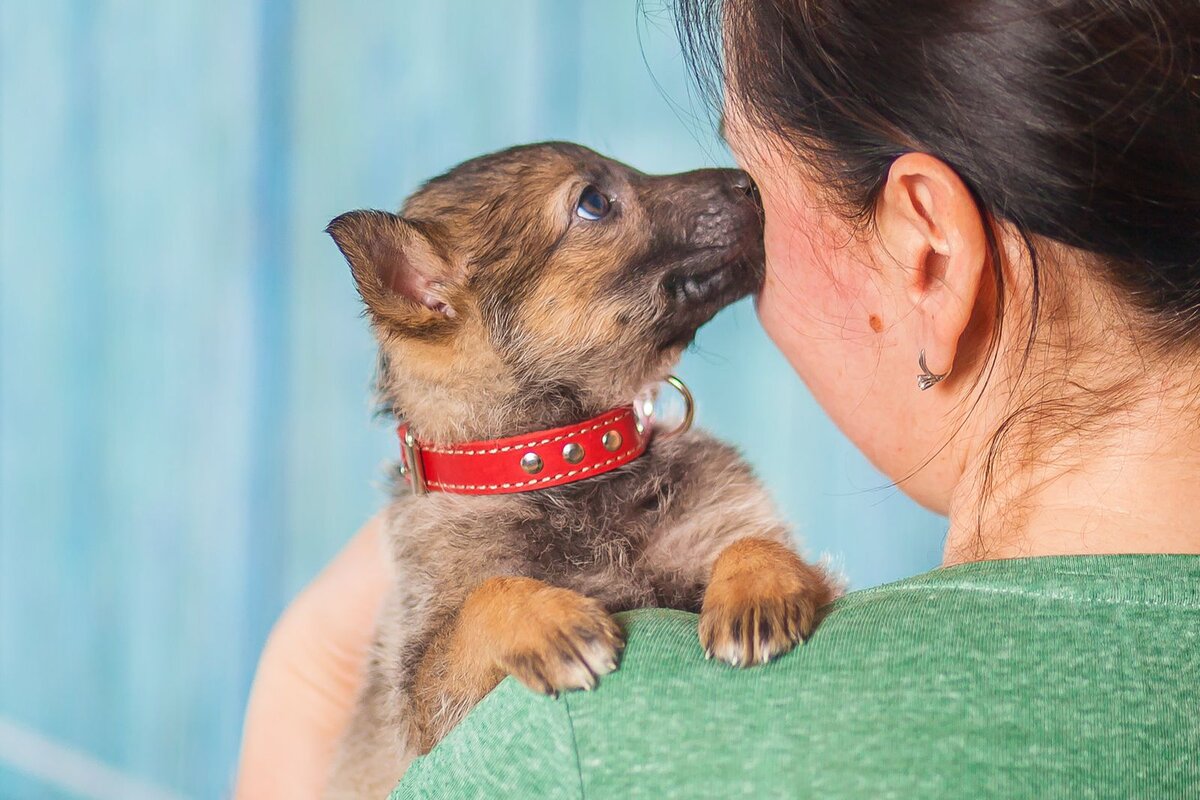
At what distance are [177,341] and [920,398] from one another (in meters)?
2.30

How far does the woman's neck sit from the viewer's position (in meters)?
1.13

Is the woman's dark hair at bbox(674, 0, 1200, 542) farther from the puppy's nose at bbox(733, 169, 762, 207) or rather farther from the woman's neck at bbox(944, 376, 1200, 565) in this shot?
the puppy's nose at bbox(733, 169, 762, 207)

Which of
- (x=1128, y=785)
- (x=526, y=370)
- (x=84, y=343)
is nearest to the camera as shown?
(x=1128, y=785)

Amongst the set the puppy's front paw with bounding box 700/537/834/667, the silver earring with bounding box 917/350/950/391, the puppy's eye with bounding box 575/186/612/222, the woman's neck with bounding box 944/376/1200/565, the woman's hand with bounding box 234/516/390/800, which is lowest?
the woman's hand with bounding box 234/516/390/800

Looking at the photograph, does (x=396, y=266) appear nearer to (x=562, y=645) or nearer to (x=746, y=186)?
(x=746, y=186)

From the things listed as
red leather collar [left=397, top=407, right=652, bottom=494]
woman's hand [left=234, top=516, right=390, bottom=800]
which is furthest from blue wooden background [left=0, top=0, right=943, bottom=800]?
red leather collar [left=397, top=407, right=652, bottom=494]

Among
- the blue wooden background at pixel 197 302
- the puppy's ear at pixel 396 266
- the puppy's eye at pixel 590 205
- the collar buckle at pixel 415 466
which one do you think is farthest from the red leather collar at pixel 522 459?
the blue wooden background at pixel 197 302

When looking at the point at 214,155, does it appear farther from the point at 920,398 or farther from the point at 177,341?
the point at 920,398

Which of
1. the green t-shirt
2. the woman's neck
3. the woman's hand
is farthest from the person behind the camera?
the woman's hand

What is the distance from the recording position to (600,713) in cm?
106

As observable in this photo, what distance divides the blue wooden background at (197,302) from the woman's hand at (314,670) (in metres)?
0.71

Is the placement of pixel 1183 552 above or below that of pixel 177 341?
above

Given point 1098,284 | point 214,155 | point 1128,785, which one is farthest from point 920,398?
point 214,155

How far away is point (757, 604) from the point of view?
4.07ft
